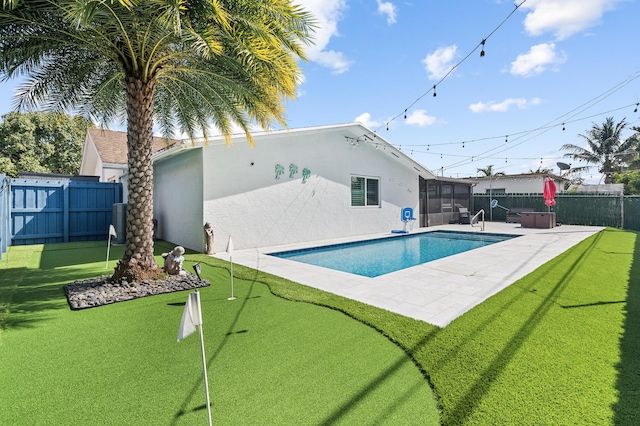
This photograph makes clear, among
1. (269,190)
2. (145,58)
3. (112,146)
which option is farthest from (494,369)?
(112,146)

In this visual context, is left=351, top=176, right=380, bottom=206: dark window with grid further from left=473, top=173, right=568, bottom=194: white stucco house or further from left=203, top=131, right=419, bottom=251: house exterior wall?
left=473, top=173, right=568, bottom=194: white stucco house

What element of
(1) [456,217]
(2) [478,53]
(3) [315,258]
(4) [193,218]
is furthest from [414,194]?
(4) [193,218]

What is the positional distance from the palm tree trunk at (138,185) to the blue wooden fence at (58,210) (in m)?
8.12

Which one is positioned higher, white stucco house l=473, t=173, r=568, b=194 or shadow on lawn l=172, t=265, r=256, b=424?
white stucco house l=473, t=173, r=568, b=194

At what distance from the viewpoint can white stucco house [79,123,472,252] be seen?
33.8 ft

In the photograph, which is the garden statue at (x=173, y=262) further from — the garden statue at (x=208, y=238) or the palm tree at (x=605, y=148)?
the palm tree at (x=605, y=148)

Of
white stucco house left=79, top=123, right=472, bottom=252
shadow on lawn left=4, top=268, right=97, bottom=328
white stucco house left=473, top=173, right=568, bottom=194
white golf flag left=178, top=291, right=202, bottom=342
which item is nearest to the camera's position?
white golf flag left=178, top=291, right=202, bottom=342

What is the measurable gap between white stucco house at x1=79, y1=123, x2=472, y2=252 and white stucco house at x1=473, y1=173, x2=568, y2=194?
45.6 ft

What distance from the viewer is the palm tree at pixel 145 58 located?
4.85m

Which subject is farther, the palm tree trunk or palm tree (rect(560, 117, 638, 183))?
palm tree (rect(560, 117, 638, 183))

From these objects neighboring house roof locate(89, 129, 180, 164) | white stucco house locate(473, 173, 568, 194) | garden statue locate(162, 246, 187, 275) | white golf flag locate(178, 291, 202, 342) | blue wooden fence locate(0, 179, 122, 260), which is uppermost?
neighboring house roof locate(89, 129, 180, 164)

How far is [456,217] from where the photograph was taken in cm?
2230

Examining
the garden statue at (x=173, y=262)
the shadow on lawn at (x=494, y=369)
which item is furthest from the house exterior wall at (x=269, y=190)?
the shadow on lawn at (x=494, y=369)

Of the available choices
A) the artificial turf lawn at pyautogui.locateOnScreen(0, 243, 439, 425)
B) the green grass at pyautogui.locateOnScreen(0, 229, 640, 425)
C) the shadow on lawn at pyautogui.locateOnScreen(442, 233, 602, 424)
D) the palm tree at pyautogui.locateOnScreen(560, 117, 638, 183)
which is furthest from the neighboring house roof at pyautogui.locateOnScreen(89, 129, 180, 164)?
the palm tree at pyautogui.locateOnScreen(560, 117, 638, 183)
